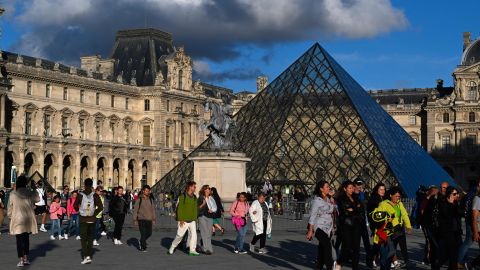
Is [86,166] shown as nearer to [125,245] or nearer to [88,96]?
[88,96]

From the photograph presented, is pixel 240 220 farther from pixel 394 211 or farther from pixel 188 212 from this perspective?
pixel 394 211

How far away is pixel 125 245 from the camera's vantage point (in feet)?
69.0

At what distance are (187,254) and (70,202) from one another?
6.42m

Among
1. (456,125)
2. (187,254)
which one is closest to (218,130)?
(187,254)

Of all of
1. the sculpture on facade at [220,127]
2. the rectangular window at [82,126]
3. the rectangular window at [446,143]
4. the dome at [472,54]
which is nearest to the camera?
the sculpture on facade at [220,127]

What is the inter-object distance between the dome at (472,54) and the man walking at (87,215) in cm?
7968

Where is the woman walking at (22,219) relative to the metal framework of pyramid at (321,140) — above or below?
below

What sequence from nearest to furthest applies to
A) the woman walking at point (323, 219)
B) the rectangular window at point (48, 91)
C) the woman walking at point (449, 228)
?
the woman walking at point (323, 219), the woman walking at point (449, 228), the rectangular window at point (48, 91)

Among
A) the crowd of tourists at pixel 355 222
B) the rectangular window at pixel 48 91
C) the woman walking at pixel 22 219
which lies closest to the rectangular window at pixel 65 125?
the rectangular window at pixel 48 91

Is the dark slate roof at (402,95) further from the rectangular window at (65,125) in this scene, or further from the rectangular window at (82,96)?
the rectangular window at (65,125)

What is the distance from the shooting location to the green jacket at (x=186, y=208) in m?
18.1

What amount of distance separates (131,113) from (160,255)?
225ft

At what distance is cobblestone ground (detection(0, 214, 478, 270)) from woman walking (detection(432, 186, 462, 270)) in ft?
7.18

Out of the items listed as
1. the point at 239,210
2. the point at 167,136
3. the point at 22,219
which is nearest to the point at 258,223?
the point at 239,210
